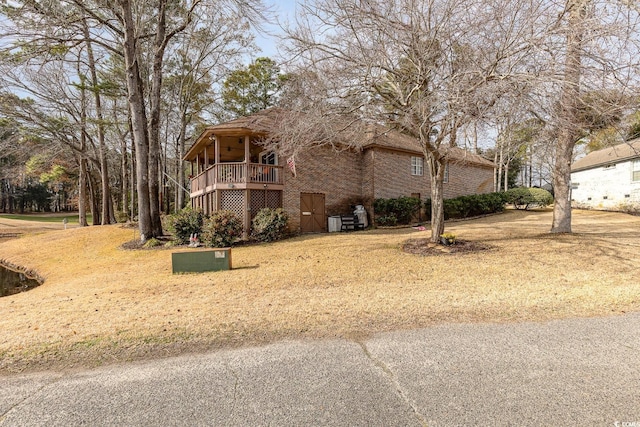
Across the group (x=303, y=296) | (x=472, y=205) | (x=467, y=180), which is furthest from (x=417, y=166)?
(x=303, y=296)

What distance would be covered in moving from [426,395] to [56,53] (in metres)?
16.5

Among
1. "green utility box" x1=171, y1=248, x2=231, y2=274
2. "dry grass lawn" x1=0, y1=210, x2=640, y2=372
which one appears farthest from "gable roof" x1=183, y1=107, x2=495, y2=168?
"green utility box" x1=171, y1=248, x2=231, y2=274

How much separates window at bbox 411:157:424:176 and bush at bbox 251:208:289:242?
9887 mm

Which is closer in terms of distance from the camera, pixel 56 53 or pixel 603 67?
pixel 603 67

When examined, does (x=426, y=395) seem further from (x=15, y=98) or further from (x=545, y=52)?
(x=15, y=98)

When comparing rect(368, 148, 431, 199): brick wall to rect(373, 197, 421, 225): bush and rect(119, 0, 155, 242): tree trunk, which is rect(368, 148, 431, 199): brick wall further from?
rect(119, 0, 155, 242): tree trunk

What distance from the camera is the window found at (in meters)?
19.6

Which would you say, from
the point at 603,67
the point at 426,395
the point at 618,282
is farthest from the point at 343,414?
the point at 603,67

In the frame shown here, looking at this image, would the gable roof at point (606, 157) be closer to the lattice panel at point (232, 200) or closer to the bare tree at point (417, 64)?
the bare tree at point (417, 64)

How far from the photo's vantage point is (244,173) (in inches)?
559

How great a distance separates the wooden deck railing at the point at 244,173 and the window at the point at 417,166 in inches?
358

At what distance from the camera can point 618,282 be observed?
613 cm

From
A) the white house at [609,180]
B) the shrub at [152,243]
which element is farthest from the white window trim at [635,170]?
the shrub at [152,243]

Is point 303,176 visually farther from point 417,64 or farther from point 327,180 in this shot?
point 417,64
